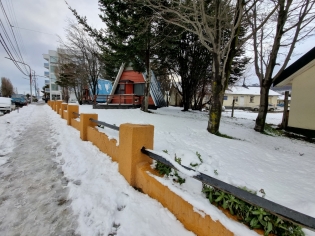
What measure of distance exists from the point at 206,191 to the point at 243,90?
4048cm

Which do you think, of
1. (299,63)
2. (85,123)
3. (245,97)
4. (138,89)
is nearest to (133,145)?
(85,123)

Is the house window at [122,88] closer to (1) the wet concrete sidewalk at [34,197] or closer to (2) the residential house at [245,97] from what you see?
(1) the wet concrete sidewalk at [34,197]

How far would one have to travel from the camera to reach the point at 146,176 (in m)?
2.53

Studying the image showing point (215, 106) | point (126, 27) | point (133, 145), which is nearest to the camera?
point (133, 145)

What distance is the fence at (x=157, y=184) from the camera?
4.33 feet

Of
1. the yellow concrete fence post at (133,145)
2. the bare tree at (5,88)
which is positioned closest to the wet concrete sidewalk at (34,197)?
the yellow concrete fence post at (133,145)

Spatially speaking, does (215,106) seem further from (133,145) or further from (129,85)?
(129,85)

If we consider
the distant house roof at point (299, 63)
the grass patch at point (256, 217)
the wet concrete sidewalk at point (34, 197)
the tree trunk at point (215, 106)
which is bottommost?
the wet concrete sidewalk at point (34, 197)

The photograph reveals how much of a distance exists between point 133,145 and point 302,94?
11.3m

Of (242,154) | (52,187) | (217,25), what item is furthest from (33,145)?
(217,25)

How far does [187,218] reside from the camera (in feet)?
6.25

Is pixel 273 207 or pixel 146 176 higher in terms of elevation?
pixel 273 207

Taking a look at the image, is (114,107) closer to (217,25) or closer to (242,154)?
(217,25)

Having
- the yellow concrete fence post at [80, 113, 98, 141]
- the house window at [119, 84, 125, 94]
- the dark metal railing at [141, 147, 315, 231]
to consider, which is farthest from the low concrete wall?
the house window at [119, 84, 125, 94]
